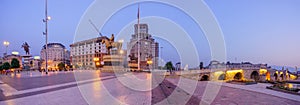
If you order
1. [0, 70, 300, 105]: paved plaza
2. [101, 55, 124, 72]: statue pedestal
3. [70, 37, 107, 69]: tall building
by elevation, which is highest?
[70, 37, 107, 69]: tall building

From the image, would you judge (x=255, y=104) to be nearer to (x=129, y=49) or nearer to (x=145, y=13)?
(x=145, y=13)

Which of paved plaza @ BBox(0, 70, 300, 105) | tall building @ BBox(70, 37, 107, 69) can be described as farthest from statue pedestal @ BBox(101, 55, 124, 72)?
tall building @ BBox(70, 37, 107, 69)

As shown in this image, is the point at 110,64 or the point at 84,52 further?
the point at 84,52

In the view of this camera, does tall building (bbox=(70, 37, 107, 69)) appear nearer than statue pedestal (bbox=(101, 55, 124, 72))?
No

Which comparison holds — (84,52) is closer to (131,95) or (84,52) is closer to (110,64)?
(110,64)

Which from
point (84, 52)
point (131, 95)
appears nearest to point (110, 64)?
point (131, 95)

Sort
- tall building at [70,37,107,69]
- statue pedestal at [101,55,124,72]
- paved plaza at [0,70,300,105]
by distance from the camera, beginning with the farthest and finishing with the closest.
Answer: tall building at [70,37,107,69] < statue pedestal at [101,55,124,72] < paved plaza at [0,70,300,105]

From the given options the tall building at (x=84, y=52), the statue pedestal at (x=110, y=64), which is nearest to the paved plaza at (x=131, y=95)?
the statue pedestal at (x=110, y=64)

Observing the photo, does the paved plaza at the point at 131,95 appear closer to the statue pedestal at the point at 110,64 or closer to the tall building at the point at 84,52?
the statue pedestal at the point at 110,64

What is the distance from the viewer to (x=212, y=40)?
45.4ft

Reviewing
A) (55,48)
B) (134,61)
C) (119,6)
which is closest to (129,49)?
(134,61)

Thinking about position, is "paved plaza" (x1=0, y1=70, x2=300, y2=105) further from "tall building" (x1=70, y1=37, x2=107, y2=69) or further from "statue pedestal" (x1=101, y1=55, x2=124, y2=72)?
"tall building" (x1=70, y1=37, x2=107, y2=69)

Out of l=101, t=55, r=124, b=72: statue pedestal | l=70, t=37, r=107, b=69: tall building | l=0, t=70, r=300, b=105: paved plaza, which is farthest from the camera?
l=70, t=37, r=107, b=69: tall building

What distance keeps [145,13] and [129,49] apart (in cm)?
2308
